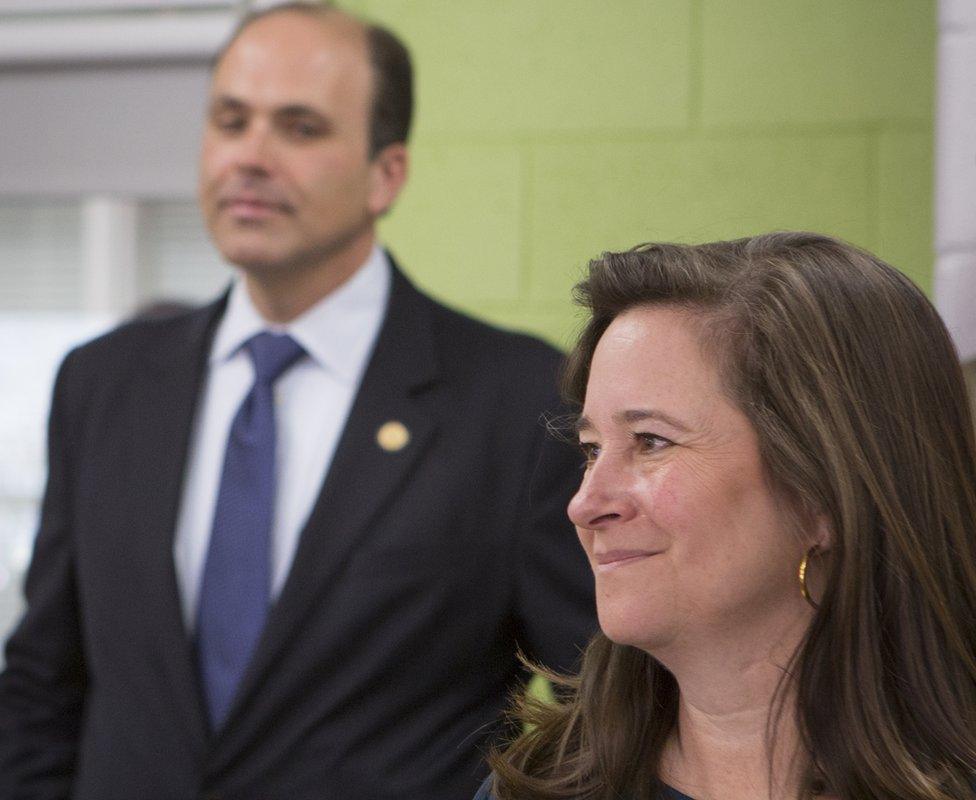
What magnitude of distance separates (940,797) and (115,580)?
1.04 m

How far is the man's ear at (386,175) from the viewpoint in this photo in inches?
78.0

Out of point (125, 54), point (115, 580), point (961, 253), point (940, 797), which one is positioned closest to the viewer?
point (940, 797)

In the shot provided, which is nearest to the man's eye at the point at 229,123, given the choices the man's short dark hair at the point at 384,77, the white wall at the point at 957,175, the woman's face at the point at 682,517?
the man's short dark hair at the point at 384,77

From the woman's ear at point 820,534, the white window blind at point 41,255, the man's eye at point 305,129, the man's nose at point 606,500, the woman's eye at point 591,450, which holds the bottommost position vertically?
the woman's ear at point 820,534

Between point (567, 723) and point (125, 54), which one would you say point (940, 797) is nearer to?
point (567, 723)

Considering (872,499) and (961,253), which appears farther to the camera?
(961,253)

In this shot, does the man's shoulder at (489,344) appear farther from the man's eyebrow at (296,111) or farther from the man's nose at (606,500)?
the man's nose at (606,500)

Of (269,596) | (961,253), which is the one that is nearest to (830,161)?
(961,253)

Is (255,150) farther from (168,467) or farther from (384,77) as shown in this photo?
(168,467)

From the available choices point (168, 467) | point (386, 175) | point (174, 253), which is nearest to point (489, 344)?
point (386, 175)

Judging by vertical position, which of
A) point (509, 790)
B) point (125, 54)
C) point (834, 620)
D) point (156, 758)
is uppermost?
point (125, 54)

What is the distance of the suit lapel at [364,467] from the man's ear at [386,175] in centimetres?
17

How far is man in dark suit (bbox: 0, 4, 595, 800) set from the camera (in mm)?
1680

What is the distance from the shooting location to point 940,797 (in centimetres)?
→ 105
